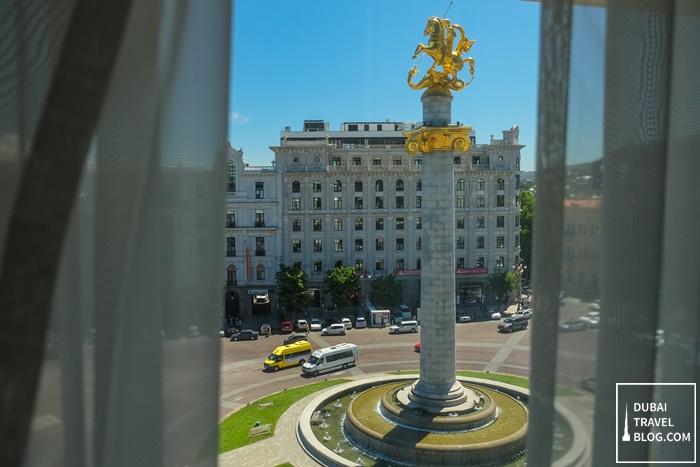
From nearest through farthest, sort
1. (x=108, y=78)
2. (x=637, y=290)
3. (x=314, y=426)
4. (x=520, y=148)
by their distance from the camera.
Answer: (x=108, y=78), (x=637, y=290), (x=314, y=426), (x=520, y=148)

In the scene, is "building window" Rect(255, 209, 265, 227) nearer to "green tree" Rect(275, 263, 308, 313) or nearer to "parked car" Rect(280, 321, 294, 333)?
"green tree" Rect(275, 263, 308, 313)

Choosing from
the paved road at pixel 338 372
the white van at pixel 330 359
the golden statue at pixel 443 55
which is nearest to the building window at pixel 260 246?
the paved road at pixel 338 372

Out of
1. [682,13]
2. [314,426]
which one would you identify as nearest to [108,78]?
[682,13]

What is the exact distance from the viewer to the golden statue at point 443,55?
21.2 ft

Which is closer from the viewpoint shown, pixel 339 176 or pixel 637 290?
pixel 637 290

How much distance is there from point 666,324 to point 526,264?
16.9m

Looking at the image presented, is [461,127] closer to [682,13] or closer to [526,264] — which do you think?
[682,13]

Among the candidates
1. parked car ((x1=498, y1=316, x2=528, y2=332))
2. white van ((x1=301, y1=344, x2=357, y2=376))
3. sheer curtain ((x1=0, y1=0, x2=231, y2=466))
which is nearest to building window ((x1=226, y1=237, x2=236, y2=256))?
white van ((x1=301, y1=344, x2=357, y2=376))

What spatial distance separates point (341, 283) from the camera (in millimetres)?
16031

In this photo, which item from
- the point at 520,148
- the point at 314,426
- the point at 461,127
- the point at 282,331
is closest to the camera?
the point at 461,127

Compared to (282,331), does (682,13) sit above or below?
above

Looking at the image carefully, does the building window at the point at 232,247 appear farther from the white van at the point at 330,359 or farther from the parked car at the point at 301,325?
the white van at the point at 330,359

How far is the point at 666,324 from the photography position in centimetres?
134

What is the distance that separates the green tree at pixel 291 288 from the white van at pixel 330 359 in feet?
14.9
